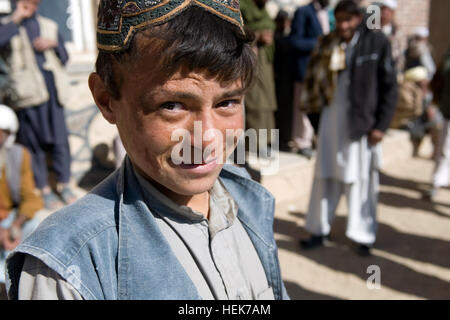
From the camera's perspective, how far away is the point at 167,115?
911 millimetres

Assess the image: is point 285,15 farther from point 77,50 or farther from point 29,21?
point 29,21

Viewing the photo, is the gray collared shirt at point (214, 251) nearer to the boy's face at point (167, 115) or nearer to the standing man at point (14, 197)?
the boy's face at point (167, 115)

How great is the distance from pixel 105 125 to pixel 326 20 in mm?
3118

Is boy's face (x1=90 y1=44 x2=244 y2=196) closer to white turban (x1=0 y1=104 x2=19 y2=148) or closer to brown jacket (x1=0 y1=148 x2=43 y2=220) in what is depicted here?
brown jacket (x1=0 y1=148 x2=43 y2=220)

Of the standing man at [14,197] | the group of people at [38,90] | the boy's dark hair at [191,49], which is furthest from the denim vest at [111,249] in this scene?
the group of people at [38,90]

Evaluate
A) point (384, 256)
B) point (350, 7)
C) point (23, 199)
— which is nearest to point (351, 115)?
point (350, 7)

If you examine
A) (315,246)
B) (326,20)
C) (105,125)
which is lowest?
(315,246)

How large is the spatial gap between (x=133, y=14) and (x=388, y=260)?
360 cm

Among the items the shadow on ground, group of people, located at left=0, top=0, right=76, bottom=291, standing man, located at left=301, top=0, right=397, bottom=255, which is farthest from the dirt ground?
group of people, located at left=0, top=0, right=76, bottom=291

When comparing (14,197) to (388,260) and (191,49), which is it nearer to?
(191,49)

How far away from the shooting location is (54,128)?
4.38m

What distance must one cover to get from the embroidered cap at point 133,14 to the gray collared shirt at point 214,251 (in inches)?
12.2

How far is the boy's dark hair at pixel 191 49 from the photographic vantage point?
896mm
